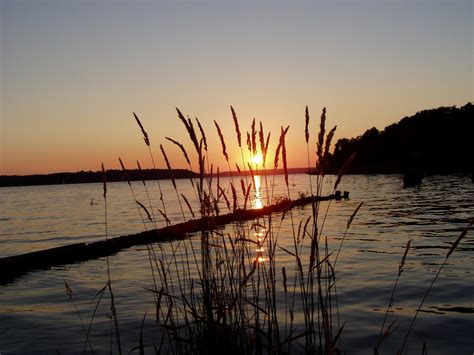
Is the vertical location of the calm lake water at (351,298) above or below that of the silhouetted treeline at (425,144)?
below

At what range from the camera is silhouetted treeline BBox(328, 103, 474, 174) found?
12934 cm

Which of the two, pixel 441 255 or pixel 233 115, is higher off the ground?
pixel 233 115

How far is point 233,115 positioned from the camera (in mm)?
4008

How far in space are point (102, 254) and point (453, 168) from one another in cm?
12088

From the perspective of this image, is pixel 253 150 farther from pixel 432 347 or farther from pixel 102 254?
pixel 102 254

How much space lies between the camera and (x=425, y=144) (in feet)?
467

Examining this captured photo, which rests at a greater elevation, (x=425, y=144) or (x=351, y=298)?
(x=425, y=144)

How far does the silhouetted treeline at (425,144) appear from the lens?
5092 inches

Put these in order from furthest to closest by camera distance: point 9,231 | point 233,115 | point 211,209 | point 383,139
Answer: point 383,139 → point 9,231 → point 211,209 → point 233,115

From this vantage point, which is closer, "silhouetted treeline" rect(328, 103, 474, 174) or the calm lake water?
the calm lake water

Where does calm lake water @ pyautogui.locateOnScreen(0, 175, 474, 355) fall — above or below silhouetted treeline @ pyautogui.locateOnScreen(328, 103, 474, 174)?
below

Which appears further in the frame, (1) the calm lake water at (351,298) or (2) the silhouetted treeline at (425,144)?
(2) the silhouetted treeline at (425,144)

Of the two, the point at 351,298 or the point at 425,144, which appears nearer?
the point at 351,298

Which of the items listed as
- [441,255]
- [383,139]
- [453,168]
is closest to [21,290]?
[441,255]
